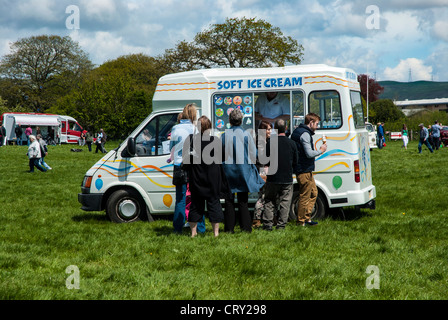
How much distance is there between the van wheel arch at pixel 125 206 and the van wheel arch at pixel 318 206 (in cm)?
259

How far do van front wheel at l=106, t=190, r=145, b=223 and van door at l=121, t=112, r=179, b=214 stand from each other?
287 mm

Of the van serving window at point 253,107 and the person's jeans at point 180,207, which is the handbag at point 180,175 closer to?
the person's jeans at point 180,207

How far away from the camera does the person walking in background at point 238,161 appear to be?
7734 millimetres

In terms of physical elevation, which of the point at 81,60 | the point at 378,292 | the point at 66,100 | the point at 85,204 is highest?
the point at 81,60

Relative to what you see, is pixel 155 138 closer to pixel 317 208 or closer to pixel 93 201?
pixel 93 201

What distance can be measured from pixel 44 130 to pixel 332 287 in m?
50.7

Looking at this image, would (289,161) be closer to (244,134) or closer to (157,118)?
(244,134)

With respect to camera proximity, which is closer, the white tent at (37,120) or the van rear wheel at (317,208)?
the van rear wheel at (317,208)

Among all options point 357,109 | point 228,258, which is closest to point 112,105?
point 357,109

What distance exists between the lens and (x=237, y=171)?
780cm

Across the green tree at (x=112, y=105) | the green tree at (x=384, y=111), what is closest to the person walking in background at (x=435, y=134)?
the green tree at (x=112, y=105)

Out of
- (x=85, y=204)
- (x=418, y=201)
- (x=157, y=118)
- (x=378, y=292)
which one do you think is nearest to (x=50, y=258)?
(x=85, y=204)

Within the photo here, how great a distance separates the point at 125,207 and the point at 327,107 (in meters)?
4.06

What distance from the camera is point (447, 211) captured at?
400 inches
